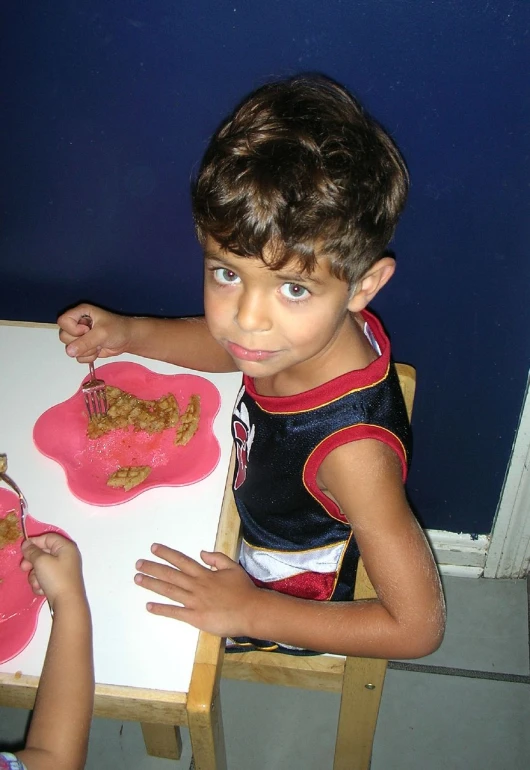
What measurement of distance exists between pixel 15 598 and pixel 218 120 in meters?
0.64

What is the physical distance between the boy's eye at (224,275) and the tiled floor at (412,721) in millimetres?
968

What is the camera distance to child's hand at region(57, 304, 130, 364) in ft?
3.35

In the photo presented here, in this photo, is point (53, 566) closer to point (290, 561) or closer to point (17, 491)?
point (17, 491)

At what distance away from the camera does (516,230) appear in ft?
3.28

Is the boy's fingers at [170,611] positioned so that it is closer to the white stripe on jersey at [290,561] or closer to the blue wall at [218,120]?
the white stripe on jersey at [290,561]

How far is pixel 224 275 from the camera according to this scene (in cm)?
75

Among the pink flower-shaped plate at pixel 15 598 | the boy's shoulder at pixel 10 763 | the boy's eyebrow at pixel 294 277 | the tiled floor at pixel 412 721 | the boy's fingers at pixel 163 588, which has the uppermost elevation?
the boy's eyebrow at pixel 294 277

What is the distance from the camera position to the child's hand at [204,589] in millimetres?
780

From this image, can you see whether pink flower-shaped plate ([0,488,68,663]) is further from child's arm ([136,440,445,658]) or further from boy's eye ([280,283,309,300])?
boy's eye ([280,283,309,300])

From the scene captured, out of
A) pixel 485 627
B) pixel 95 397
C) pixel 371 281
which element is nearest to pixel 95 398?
pixel 95 397

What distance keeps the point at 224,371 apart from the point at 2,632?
453 mm

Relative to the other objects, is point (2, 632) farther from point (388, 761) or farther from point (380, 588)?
point (388, 761)

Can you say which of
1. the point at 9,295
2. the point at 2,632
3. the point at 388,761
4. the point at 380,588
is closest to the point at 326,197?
the point at 380,588

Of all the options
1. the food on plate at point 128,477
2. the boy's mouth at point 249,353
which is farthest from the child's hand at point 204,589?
the boy's mouth at point 249,353
